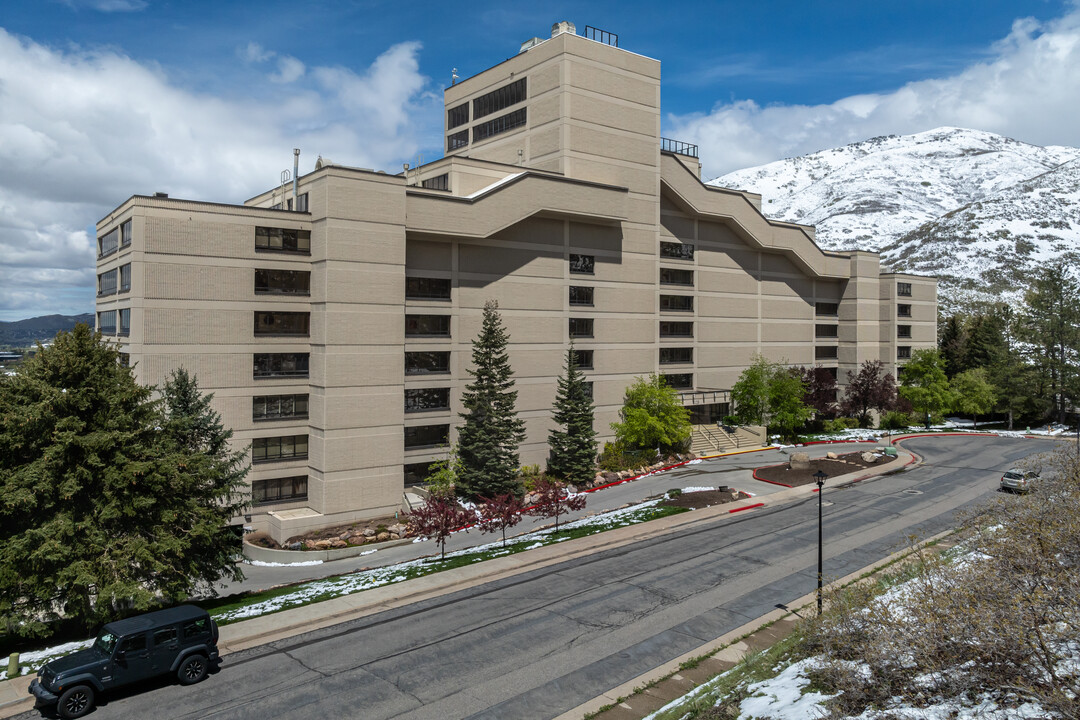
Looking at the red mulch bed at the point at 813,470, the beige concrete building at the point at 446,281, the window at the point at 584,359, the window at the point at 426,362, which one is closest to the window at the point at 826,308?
the beige concrete building at the point at 446,281

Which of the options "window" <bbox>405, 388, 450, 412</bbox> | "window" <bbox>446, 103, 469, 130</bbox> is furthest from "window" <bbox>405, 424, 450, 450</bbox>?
"window" <bbox>446, 103, 469, 130</bbox>

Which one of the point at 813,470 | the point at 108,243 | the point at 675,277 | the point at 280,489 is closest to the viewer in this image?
the point at 280,489

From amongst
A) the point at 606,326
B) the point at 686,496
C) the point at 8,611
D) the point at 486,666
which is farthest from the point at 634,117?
the point at 8,611

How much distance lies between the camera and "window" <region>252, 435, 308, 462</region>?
142 feet

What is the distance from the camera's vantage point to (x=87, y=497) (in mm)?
25000

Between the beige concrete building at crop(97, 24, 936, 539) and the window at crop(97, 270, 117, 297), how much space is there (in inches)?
11.4

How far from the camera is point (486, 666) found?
20766mm

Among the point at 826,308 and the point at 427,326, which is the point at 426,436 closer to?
the point at 427,326

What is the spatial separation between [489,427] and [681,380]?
25815 mm

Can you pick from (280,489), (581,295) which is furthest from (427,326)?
(280,489)

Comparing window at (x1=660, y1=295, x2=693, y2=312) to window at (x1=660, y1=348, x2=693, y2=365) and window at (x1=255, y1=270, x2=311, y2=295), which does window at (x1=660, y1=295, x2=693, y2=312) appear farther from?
window at (x1=255, y1=270, x2=311, y2=295)

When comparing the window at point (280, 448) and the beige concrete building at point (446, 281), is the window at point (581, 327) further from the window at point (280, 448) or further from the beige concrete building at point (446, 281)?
the window at point (280, 448)

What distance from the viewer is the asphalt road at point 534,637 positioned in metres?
18.8

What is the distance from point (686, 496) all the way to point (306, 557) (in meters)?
24.0
